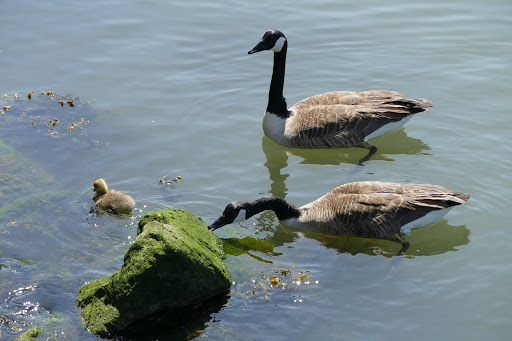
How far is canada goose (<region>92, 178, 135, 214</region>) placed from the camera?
33.2 feet

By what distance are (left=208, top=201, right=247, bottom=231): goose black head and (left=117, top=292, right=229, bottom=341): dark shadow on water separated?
1.74 m

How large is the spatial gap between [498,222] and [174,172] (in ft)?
18.5

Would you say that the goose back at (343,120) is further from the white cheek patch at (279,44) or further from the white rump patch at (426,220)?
the white rump patch at (426,220)

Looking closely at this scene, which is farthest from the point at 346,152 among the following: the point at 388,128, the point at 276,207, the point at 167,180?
the point at 167,180

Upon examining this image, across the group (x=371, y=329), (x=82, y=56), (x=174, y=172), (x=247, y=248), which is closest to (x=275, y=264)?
(x=247, y=248)

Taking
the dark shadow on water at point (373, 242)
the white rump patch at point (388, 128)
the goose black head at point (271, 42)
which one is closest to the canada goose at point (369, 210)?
the dark shadow on water at point (373, 242)

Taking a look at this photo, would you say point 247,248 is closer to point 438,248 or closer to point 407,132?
point 438,248

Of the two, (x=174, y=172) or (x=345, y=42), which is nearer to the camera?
(x=174, y=172)

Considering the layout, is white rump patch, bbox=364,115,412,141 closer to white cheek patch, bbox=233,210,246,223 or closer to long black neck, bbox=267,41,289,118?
long black neck, bbox=267,41,289,118

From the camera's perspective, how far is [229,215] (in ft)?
32.0

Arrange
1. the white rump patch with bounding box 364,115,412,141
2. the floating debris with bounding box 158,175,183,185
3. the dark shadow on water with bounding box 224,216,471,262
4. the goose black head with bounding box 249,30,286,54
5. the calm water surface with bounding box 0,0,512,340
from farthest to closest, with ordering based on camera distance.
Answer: the goose black head with bounding box 249,30,286,54 < the white rump patch with bounding box 364,115,412,141 < the floating debris with bounding box 158,175,183,185 < the dark shadow on water with bounding box 224,216,471,262 < the calm water surface with bounding box 0,0,512,340

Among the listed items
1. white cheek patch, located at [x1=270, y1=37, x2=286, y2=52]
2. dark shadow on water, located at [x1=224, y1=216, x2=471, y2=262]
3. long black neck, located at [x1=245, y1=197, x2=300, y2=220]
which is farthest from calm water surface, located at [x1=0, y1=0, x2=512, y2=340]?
white cheek patch, located at [x1=270, y1=37, x2=286, y2=52]

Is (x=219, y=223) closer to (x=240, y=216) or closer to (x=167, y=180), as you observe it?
(x=240, y=216)

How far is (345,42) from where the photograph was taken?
52.9ft
